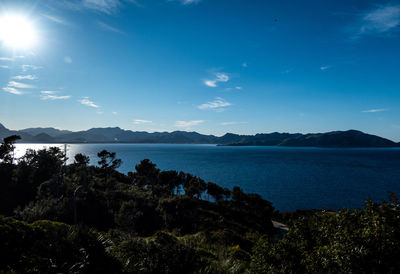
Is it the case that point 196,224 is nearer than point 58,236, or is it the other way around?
point 58,236

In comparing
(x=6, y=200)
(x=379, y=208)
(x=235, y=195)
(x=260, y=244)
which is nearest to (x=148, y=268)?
(x=260, y=244)

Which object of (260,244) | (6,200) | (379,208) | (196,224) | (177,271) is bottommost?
(196,224)

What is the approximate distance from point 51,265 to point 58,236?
1.52 meters

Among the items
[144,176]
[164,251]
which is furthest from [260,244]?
[144,176]

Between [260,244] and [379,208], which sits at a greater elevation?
[379,208]

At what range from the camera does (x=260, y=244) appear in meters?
8.37

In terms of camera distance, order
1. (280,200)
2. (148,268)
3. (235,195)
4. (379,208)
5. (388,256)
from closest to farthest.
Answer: (388,256) < (379,208) < (148,268) < (235,195) < (280,200)

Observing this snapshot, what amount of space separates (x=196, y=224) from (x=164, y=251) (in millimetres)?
29227

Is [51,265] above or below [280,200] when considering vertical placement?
above

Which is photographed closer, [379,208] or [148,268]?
[379,208]

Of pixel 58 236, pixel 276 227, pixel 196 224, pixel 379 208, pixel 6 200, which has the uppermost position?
pixel 379 208

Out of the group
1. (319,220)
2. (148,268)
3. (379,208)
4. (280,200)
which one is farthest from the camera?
(280,200)

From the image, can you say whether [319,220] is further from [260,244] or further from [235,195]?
[235,195]

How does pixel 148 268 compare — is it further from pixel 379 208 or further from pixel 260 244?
pixel 379 208
